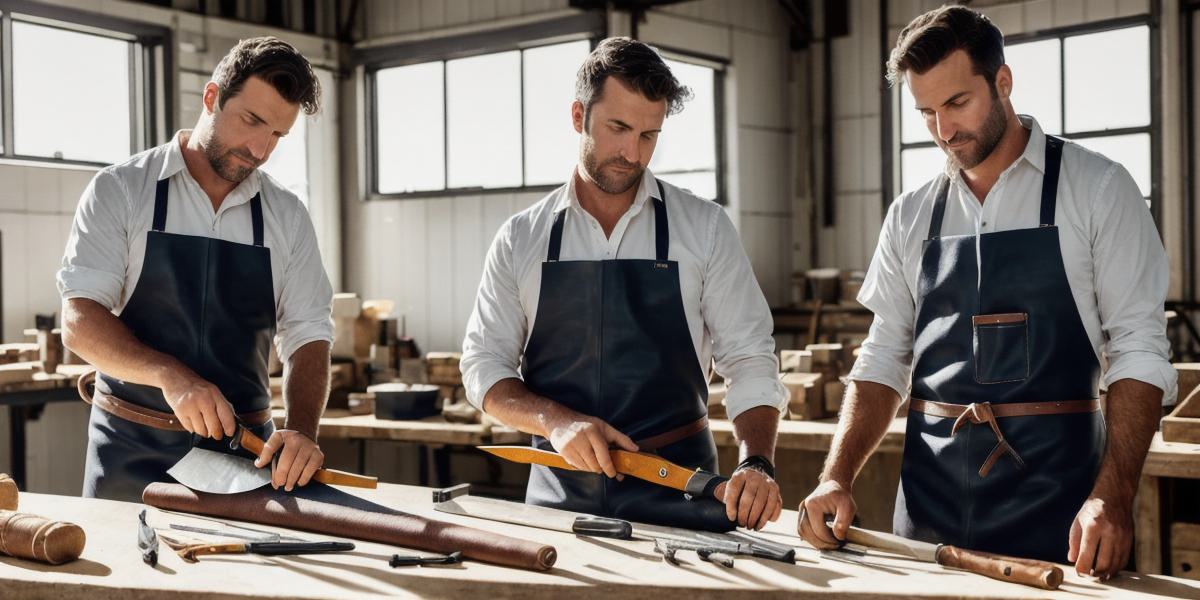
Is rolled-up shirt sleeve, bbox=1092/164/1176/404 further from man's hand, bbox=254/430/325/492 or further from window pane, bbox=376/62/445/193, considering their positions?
window pane, bbox=376/62/445/193

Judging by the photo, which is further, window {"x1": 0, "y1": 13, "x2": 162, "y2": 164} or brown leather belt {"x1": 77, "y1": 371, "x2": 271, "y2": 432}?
window {"x1": 0, "y1": 13, "x2": 162, "y2": 164}

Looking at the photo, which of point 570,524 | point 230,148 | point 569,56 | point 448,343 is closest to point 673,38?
point 569,56

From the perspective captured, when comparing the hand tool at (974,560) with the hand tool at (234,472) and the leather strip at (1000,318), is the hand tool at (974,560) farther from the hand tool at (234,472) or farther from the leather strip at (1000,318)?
the hand tool at (234,472)

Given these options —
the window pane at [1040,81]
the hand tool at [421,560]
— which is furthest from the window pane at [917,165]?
the hand tool at [421,560]

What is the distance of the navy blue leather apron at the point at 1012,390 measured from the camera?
2.29m

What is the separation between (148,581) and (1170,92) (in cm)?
781

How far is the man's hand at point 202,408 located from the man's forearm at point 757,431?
1.10 m

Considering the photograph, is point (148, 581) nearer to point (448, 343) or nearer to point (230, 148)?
point (230, 148)

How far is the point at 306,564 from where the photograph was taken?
203cm

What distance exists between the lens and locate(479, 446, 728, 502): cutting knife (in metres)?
2.26

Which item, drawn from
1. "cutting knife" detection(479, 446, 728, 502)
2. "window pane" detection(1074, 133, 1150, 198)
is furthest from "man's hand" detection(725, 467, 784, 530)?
"window pane" detection(1074, 133, 1150, 198)

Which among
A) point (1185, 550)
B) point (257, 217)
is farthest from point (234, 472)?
point (1185, 550)

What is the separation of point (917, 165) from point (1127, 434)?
24.1 feet

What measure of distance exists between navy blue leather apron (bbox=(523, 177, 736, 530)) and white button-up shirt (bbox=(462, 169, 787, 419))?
1.2 inches
